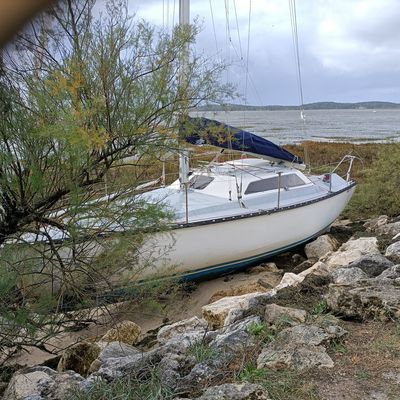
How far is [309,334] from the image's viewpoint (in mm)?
3861

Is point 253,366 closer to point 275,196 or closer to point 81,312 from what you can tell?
point 81,312

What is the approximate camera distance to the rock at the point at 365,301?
429cm

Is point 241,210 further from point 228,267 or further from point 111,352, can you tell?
point 111,352

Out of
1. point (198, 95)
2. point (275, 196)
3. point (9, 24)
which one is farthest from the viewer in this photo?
point (275, 196)

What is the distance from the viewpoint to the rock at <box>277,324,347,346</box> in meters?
3.77

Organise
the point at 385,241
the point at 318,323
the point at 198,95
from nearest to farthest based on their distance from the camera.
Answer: the point at 318,323
the point at 198,95
the point at 385,241

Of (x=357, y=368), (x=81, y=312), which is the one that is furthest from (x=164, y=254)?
(x=357, y=368)

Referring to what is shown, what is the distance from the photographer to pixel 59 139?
361 cm

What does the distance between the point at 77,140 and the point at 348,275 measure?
3.77 metres

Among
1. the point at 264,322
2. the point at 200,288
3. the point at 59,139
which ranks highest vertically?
the point at 59,139

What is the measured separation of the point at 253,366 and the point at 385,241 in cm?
579

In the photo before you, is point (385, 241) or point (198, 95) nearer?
point (198, 95)

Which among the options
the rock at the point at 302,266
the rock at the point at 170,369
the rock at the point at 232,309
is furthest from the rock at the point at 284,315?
the rock at the point at 302,266

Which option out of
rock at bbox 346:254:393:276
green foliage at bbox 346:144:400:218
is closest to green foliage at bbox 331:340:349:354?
rock at bbox 346:254:393:276
